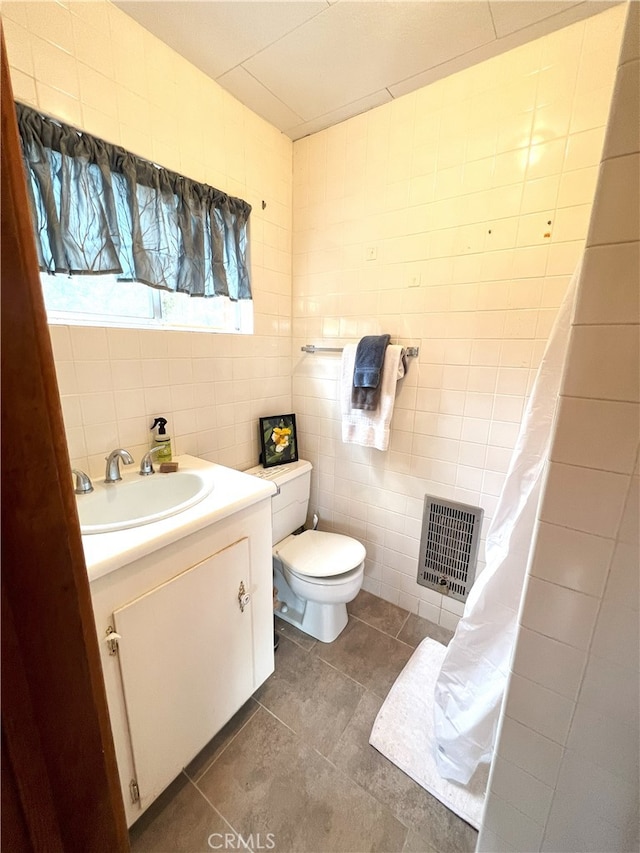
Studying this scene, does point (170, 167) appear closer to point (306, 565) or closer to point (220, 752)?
point (306, 565)

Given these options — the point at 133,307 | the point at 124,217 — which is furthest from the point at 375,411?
the point at 124,217

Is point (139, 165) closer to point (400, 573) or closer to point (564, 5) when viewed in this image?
point (564, 5)

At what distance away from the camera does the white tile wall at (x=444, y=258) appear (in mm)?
1146

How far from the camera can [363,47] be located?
3.88ft

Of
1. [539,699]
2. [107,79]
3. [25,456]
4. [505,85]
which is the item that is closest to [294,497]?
[539,699]

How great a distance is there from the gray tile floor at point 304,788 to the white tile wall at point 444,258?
651 millimetres

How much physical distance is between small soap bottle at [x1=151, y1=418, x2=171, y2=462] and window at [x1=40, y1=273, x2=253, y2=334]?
390mm

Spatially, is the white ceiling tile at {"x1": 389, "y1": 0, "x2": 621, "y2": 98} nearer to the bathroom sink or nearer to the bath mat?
the bathroom sink

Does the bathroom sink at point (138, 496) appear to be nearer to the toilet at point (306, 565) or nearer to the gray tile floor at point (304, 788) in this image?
the toilet at point (306, 565)

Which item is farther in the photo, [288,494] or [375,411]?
[288,494]

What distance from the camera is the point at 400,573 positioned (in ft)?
5.77

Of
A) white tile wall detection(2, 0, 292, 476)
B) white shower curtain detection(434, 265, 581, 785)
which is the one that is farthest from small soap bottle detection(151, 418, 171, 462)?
white shower curtain detection(434, 265, 581, 785)

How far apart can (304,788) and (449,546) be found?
1.04 m

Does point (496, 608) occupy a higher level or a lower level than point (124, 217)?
lower
